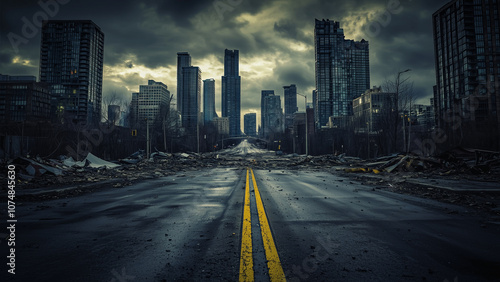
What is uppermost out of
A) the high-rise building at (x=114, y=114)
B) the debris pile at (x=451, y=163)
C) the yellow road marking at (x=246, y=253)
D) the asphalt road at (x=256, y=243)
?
the high-rise building at (x=114, y=114)

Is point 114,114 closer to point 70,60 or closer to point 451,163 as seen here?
point 451,163

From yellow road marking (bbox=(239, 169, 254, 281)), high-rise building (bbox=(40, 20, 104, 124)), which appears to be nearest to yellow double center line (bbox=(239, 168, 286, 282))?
yellow road marking (bbox=(239, 169, 254, 281))

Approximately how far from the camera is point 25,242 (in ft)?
13.5

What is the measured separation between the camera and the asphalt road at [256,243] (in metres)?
2.95

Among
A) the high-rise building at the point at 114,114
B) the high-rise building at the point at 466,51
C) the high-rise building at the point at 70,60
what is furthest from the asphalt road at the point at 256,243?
the high-rise building at the point at 70,60

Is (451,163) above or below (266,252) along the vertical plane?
above

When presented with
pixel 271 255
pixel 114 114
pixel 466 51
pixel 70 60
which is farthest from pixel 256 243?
pixel 70 60

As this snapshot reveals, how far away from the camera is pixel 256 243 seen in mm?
3832

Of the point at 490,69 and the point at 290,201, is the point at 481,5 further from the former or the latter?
the point at 290,201

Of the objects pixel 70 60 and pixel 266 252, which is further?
pixel 70 60

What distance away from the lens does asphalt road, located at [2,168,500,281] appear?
2.95m

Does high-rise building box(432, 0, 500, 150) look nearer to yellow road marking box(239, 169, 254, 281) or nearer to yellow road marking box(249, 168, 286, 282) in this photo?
yellow road marking box(249, 168, 286, 282)

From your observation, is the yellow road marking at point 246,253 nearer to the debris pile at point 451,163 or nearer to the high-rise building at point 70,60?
the debris pile at point 451,163

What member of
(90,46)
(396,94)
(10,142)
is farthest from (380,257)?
(90,46)
